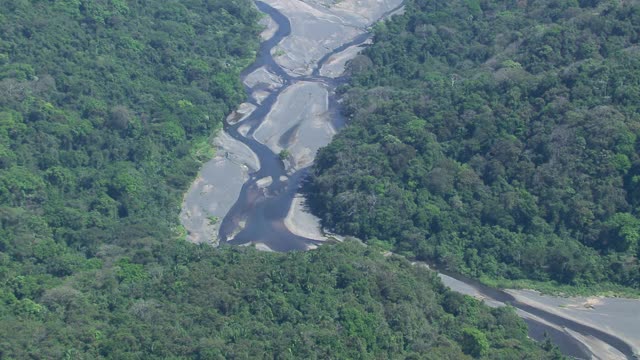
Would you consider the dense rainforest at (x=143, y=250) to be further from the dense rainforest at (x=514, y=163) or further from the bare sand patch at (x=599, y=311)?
the dense rainforest at (x=514, y=163)

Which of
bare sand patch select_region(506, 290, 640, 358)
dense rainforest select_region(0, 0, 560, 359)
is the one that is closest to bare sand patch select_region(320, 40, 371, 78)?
dense rainforest select_region(0, 0, 560, 359)

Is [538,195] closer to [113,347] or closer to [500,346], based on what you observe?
[500,346]

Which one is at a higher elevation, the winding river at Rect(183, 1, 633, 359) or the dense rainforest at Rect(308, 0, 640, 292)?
the dense rainforest at Rect(308, 0, 640, 292)

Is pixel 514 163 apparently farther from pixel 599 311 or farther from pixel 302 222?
pixel 302 222

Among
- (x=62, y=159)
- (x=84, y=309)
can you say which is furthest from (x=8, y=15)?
(x=84, y=309)

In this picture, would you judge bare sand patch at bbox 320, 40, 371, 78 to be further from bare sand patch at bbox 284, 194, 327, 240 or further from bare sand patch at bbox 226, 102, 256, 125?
bare sand patch at bbox 284, 194, 327, 240
